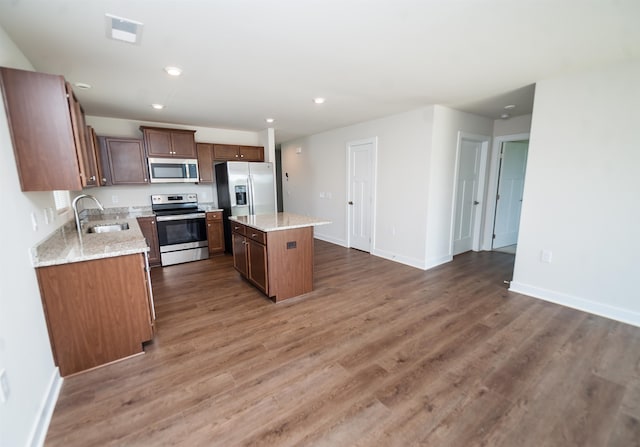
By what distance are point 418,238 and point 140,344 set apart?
3704 millimetres

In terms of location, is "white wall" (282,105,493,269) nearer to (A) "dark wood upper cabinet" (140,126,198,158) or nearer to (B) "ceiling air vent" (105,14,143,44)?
(A) "dark wood upper cabinet" (140,126,198,158)

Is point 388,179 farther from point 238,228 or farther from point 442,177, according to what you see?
point 238,228

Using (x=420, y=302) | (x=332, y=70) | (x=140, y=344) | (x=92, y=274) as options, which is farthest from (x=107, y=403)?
(x=332, y=70)

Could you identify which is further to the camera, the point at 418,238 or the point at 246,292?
the point at 418,238

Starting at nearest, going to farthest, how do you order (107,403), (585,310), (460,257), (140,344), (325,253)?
(107,403)
(140,344)
(585,310)
(460,257)
(325,253)

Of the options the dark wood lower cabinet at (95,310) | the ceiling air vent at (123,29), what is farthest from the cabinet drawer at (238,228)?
the ceiling air vent at (123,29)

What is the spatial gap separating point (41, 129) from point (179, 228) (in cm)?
288

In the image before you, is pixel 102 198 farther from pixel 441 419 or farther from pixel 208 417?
pixel 441 419

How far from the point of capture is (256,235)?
3.16m

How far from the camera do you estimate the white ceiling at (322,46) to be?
1604 mm

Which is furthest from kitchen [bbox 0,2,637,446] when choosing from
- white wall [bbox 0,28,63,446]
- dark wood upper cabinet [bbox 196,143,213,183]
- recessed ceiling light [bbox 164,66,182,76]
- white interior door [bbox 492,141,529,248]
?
white interior door [bbox 492,141,529,248]

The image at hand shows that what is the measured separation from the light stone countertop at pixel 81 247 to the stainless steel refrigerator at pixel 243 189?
2.14 metres

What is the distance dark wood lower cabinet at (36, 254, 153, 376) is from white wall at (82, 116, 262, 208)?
302 cm

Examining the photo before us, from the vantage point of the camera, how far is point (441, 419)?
1583 millimetres
